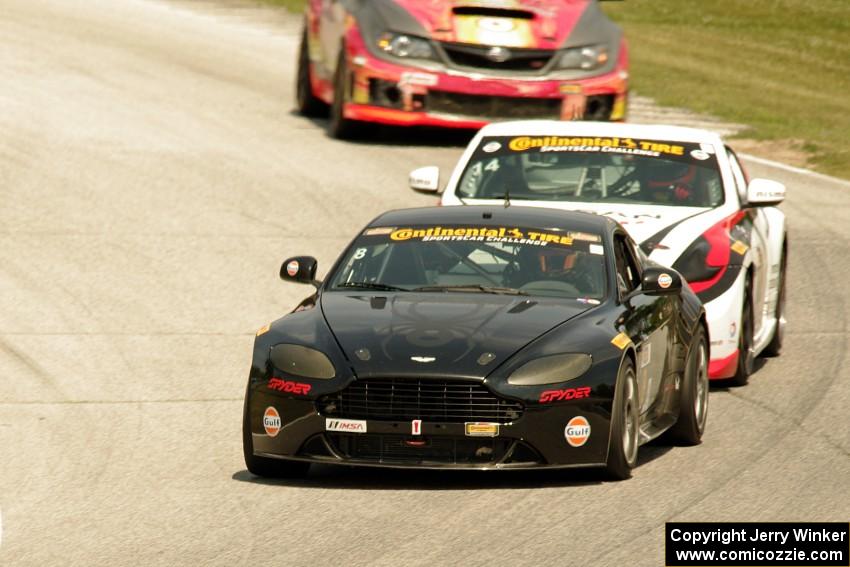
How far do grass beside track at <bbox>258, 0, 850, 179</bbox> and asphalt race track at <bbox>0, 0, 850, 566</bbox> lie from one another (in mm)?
4197

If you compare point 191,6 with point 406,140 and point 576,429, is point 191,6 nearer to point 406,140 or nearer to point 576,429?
point 406,140

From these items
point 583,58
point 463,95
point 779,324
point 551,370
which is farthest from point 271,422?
point 583,58

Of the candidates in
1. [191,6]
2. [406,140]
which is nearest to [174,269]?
[406,140]

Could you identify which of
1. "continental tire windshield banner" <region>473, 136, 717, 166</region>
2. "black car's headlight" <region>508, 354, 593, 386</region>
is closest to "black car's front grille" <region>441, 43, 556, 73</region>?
"continental tire windshield banner" <region>473, 136, 717, 166</region>

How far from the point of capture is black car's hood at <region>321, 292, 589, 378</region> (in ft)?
28.8

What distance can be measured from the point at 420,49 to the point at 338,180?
1.63m

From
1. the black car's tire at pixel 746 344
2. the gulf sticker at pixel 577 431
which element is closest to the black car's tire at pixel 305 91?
the black car's tire at pixel 746 344

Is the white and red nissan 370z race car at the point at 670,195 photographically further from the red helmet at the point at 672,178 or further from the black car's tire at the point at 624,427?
the black car's tire at the point at 624,427

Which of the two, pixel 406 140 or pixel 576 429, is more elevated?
pixel 576 429

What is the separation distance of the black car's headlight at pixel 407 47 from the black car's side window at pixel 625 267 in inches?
346

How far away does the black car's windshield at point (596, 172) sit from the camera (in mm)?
13023

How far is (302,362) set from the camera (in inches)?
353

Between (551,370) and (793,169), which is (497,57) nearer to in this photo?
(793,169)

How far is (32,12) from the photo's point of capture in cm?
2866
